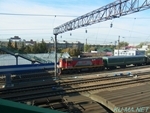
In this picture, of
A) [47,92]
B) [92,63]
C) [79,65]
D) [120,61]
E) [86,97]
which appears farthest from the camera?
[120,61]

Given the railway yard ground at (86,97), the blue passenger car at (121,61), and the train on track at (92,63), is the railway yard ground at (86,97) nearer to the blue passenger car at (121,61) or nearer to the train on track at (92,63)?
the train on track at (92,63)

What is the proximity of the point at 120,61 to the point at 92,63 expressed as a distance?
6.87 metres

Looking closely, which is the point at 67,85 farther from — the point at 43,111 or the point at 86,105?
the point at 43,111

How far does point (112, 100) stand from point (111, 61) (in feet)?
81.1

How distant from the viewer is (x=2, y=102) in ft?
4.86

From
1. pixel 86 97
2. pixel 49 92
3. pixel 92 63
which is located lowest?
pixel 49 92

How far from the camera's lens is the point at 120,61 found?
3419 cm

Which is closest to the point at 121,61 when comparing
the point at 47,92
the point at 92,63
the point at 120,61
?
the point at 120,61

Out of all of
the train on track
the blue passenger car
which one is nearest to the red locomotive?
the train on track

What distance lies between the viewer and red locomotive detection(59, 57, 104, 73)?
92.8 ft

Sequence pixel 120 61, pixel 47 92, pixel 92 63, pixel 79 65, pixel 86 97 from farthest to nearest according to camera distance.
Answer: pixel 120 61, pixel 92 63, pixel 79 65, pixel 47 92, pixel 86 97

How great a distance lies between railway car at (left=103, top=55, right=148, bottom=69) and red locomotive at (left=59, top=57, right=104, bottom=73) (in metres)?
1.61

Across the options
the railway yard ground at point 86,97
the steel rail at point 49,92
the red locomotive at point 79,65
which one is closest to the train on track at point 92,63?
the red locomotive at point 79,65

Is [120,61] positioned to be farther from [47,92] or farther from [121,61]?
[47,92]
